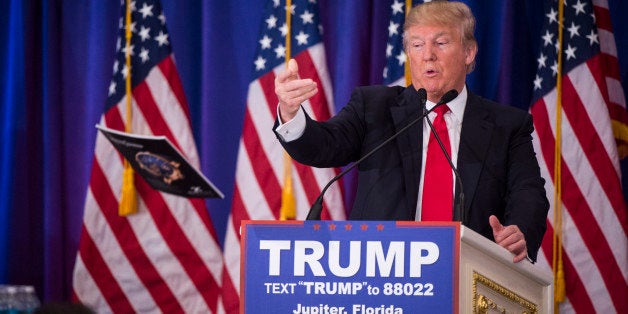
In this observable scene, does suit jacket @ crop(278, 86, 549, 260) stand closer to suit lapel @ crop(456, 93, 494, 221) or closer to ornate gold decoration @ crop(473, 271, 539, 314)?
suit lapel @ crop(456, 93, 494, 221)

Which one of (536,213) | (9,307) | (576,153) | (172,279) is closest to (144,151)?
(172,279)

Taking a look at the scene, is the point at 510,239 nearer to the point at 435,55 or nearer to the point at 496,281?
the point at 496,281

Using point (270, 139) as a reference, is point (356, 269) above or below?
below

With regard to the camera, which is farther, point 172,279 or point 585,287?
point 172,279

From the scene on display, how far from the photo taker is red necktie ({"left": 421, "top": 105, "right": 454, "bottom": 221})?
2.76m

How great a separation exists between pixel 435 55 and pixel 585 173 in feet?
6.32

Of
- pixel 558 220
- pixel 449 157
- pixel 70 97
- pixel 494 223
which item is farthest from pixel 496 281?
pixel 70 97

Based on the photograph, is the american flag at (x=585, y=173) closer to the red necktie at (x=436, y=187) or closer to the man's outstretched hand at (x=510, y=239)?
the red necktie at (x=436, y=187)

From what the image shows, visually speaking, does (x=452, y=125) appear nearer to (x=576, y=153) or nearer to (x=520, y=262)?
(x=520, y=262)

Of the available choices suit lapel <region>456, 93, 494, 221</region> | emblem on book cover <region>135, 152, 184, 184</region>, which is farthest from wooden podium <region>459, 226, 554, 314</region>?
emblem on book cover <region>135, 152, 184, 184</region>

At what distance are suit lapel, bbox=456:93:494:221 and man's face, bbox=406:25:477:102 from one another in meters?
0.12

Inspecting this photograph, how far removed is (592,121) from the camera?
4586 millimetres

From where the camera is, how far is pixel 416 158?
283 cm

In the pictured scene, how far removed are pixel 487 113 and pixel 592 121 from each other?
5.83ft
